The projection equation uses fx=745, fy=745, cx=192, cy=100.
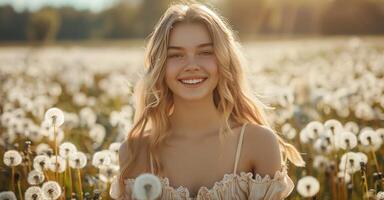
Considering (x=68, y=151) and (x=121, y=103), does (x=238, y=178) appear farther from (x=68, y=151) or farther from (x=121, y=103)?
(x=121, y=103)

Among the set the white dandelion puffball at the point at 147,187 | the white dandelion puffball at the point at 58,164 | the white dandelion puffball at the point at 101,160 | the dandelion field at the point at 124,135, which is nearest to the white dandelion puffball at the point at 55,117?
the dandelion field at the point at 124,135

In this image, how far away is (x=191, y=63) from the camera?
3514 mm

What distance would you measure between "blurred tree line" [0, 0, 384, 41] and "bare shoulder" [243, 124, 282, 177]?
1225 inches

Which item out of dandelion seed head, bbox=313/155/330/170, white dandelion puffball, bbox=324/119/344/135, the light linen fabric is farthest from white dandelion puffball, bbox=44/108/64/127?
dandelion seed head, bbox=313/155/330/170

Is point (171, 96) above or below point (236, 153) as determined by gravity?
above

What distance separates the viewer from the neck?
3656mm

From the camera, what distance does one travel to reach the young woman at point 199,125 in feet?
11.5

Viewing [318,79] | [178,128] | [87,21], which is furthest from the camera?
[87,21]

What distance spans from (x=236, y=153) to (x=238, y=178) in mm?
138

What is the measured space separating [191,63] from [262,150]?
0.53m

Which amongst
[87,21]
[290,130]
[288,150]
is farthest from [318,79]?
[87,21]

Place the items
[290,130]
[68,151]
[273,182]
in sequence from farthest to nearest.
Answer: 1. [290,130]
2. [68,151]
3. [273,182]

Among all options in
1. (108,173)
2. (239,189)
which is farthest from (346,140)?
(108,173)

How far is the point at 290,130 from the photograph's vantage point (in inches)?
205
